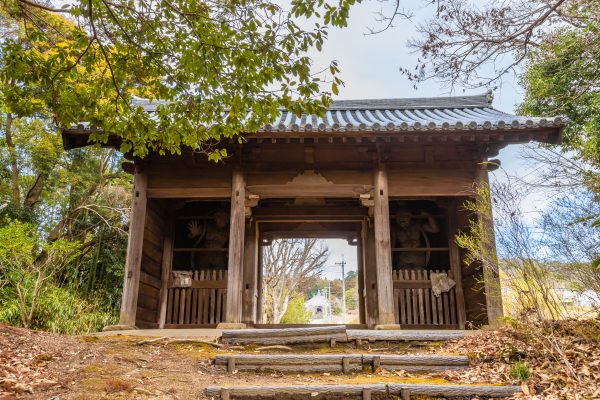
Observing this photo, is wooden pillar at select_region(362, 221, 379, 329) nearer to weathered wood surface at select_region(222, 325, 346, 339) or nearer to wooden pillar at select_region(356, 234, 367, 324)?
wooden pillar at select_region(356, 234, 367, 324)

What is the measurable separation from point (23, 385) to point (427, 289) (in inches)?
241

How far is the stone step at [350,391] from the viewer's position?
3434 millimetres

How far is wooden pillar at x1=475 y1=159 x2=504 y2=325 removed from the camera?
524 centimetres

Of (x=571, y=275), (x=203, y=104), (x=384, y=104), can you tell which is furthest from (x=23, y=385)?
(x=384, y=104)

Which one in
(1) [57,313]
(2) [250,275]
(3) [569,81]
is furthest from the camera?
(3) [569,81]

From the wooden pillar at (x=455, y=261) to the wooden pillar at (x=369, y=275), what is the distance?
54.1 inches

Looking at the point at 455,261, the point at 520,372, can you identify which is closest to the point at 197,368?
the point at 520,372

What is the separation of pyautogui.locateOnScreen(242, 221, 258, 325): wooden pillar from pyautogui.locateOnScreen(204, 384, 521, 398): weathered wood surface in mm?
4539

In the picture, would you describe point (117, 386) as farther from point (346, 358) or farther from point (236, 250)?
point (236, 250)

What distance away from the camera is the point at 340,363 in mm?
4215

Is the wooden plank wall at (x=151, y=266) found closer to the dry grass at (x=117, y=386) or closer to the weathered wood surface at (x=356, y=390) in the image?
the dry grass at (x=117, y=386)

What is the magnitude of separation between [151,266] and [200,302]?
1.05 m

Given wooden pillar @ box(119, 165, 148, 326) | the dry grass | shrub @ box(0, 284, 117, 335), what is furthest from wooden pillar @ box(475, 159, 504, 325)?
shrub @ box(0, 284, 117, 335)

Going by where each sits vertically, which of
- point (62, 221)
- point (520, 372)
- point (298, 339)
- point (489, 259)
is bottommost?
point (520, 372)
